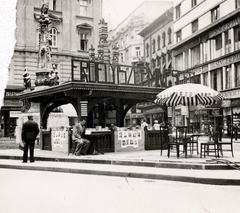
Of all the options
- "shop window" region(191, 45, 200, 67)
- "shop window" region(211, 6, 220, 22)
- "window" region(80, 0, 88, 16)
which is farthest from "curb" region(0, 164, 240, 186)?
"shop window" region(191, 45, 200, 67)

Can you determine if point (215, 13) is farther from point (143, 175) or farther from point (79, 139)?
point (143, 175)

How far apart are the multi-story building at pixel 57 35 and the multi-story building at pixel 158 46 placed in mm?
9783

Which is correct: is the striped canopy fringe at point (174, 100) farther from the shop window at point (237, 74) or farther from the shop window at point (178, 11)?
the shop window at point (178, 11)

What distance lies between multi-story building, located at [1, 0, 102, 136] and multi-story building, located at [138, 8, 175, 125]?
9783 millimetres

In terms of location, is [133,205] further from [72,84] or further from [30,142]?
[72,84]

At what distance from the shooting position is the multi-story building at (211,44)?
30.7 m

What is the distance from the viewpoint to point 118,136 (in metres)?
15.9

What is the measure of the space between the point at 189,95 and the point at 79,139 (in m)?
4.60

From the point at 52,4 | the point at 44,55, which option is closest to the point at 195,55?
the point at 52,4

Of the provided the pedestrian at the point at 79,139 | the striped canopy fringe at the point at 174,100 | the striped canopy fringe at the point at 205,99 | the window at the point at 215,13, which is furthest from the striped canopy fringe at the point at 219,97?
the window at the point at 215,13

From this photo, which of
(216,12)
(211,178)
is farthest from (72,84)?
(216,12)

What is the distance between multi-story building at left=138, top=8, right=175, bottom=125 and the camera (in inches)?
1724

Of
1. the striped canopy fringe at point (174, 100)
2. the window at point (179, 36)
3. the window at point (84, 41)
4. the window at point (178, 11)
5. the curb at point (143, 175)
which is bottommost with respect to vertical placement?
the curb at point (143, 175)

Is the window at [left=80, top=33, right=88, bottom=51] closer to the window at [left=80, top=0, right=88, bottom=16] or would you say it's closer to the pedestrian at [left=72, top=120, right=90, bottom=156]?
the window at [left=80, top=0, right=88, bottom=16]
